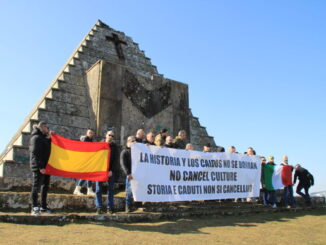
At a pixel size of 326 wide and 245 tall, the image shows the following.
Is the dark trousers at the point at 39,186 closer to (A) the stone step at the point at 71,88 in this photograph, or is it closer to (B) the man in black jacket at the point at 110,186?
(B) the man in black jacket at the point at 110,186

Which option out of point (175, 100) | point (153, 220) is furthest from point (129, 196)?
point (175, 100)

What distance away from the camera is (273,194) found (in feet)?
37.7

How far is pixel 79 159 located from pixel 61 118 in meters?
6.29

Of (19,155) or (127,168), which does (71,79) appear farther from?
(127,168)

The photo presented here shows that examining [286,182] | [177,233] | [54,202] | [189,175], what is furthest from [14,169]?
[286,182]

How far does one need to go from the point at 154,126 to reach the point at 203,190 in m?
5.21

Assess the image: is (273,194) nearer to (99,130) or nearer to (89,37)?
(99,130)

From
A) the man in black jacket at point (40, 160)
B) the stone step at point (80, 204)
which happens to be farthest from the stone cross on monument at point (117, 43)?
the man in black jacket at point (40, 160)

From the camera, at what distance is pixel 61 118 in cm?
1350

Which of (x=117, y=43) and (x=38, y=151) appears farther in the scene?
(x=117, y=43)

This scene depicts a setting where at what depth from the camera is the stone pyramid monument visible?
12242mm

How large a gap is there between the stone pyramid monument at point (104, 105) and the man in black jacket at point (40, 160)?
4.14 metres

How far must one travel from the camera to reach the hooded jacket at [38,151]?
22.1ft

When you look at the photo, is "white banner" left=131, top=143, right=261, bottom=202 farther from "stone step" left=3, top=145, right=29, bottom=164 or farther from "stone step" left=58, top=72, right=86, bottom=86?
"stone step" left=58, top=72, right=86, bottom=86
